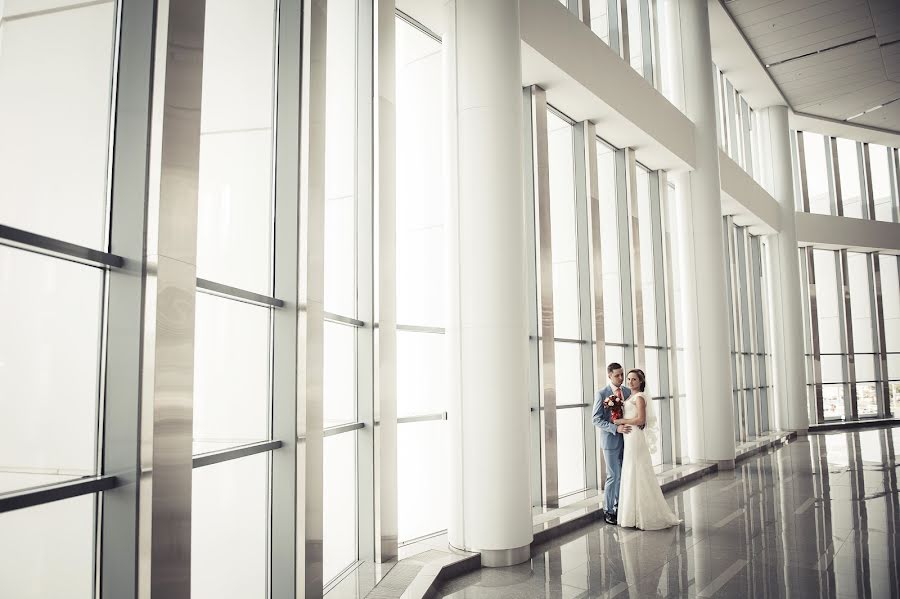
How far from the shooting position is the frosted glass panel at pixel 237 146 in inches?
177

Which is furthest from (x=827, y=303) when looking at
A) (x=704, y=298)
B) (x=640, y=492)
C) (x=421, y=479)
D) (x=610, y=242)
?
(x=421, y=479)

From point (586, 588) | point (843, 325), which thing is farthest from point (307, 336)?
point (843, 325)

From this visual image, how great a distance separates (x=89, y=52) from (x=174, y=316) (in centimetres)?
151

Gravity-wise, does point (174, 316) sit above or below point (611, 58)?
below

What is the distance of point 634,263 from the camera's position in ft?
41.4

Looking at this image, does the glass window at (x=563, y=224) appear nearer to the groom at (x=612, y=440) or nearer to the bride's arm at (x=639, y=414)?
the groom at (x=612, y=440)

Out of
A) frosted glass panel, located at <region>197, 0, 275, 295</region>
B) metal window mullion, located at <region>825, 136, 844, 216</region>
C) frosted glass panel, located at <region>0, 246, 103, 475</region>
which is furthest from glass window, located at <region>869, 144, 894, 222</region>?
frosted glass panel, located at <region>0, 246, 103, 475</region>

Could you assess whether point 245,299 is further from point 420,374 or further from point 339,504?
point 420,374

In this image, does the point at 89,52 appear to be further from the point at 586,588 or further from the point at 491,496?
the point at 586,588

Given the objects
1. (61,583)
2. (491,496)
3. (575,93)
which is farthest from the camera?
(575,93)

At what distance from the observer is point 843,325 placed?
2378 centimetres

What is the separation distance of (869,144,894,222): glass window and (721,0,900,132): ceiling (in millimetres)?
2773

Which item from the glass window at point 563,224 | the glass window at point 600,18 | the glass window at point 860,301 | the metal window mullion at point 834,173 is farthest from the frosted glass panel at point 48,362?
the metal window mullion at point 834,173

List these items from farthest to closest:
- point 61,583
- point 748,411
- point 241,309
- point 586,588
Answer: point 748,411 → point 586,588 → point 241,309 → point 61,583
